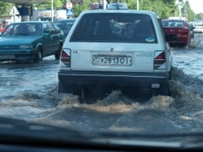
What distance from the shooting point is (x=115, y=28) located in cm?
873

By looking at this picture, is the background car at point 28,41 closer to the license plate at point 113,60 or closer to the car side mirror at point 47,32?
the car side mirror at point 47,32

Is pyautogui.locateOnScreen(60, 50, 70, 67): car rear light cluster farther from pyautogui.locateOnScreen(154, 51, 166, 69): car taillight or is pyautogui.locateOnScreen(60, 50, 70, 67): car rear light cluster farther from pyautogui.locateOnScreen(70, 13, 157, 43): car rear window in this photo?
pyautogui.locateOnScreen(154, 51, 166, 69): car taillight

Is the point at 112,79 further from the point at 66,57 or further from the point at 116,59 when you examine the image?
the point at 66,57

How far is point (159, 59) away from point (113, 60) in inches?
25.4

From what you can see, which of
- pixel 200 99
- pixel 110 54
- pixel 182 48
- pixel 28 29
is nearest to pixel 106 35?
pixel 110 54

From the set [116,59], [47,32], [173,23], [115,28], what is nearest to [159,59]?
[116,59]

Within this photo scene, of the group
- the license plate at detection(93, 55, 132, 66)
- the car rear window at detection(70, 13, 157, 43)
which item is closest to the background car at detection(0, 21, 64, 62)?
the car rear window at detection(70, 13, 157, 43)

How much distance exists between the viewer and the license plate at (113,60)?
8320 millimetres

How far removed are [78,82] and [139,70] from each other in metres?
0.88

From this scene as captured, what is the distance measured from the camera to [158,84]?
8.40m

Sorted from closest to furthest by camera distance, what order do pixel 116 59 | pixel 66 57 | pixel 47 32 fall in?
pixel 116 59
pixel 66 57
pixel 47 32

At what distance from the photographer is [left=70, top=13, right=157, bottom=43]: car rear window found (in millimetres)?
8555

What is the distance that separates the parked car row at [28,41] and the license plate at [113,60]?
911 centimetres

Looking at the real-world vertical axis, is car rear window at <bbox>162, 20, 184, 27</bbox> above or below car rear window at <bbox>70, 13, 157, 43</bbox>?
below
